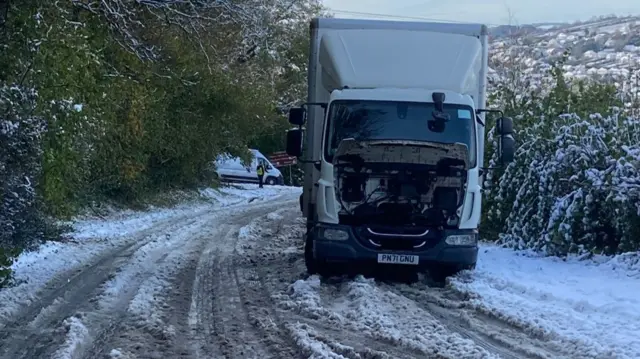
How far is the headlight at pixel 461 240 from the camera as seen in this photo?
12422 mm

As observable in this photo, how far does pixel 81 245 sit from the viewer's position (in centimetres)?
1780

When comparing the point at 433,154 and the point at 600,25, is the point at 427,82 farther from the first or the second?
the point at 600,25

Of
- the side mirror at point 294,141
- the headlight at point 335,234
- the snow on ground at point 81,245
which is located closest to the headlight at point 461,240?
the headlight at point 335,234

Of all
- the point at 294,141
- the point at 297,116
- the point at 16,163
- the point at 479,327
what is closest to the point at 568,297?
the point at 479,327

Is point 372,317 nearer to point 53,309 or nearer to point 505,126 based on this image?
point 53,309

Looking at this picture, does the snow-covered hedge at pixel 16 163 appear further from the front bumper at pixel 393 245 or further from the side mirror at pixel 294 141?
the front bumper at pixel 393 245

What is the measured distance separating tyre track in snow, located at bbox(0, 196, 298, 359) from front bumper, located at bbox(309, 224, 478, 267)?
2.72 m

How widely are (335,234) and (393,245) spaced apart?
0.80 m

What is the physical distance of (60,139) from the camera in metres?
12.9

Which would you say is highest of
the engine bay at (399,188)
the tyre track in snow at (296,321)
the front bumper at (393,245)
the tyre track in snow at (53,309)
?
the engine bay at (399,188)

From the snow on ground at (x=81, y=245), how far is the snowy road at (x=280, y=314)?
105 mm

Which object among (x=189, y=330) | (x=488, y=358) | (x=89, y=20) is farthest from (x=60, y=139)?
(x=488, y=358)

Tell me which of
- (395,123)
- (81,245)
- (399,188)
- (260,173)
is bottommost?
(81,245)

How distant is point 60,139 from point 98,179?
36.9 feet
